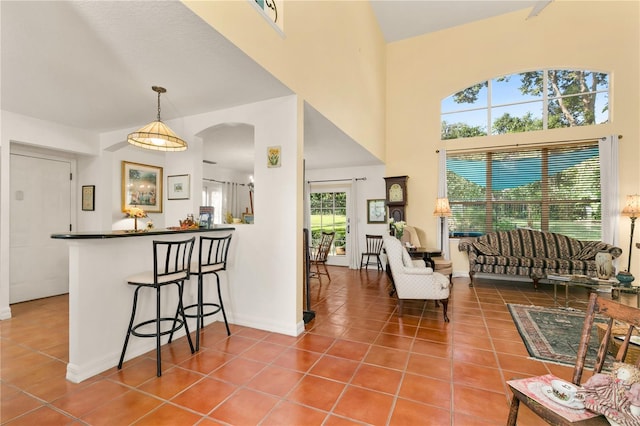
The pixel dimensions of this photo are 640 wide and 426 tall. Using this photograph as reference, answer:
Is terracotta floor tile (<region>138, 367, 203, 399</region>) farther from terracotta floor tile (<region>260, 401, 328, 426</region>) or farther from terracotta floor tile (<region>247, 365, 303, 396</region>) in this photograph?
terracotta floor tile (<region>260, 401, 328, 426</region>)

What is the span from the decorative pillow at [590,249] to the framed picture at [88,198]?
798 cm

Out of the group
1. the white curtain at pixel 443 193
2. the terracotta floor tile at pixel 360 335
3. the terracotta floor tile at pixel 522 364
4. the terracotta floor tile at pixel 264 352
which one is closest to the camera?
the terracotta floor tile at pixel 522 364

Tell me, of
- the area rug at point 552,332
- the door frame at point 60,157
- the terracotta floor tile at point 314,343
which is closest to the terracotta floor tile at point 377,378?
the terracotta floor tile at point 314,343

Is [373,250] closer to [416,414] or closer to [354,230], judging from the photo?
[354,230]

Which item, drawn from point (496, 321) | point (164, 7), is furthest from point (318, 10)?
point (496, 321)

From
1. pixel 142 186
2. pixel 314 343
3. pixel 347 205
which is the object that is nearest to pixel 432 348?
pixel 314 343

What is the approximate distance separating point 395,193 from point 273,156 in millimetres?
3849

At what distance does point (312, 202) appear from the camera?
7516 mm

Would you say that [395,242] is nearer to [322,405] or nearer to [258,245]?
[258,245]

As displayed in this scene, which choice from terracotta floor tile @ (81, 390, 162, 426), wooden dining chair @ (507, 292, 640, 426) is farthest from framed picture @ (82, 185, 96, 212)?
wooden dining chair @ (507, 292, 640, 426)

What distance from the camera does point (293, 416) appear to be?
1763 millimetres

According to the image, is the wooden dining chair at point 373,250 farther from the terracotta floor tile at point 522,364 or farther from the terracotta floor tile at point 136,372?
the terracotta floor tile at point 136,372

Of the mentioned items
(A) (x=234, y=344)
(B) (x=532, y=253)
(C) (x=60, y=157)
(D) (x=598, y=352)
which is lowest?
(A) (x=234, y=344)

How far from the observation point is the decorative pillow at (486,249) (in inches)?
207
